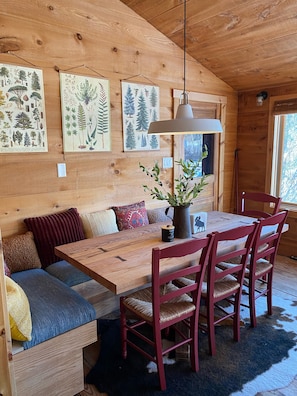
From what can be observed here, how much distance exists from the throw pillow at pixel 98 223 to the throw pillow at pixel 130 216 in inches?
2.8

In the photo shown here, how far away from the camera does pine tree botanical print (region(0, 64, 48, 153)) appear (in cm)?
240

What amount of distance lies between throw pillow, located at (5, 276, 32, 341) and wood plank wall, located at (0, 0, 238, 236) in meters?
1.08

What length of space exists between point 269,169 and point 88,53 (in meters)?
2.63

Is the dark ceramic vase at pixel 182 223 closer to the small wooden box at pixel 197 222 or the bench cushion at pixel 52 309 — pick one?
the small wooden box at pixel 197 222

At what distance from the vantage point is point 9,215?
2520 millimetres

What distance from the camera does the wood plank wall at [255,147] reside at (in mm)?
3839

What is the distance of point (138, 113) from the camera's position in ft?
10.7

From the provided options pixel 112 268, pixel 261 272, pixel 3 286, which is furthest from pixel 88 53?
pixel 261 272

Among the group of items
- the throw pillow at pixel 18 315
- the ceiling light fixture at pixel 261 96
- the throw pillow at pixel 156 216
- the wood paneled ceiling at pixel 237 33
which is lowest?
the throw pillow at pixel 18 315

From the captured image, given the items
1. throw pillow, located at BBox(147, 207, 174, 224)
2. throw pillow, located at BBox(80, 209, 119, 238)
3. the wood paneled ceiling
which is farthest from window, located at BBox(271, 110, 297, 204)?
throw pillow, located at BBox(80, 209, 119, 238)

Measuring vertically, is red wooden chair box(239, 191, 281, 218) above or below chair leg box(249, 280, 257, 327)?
above

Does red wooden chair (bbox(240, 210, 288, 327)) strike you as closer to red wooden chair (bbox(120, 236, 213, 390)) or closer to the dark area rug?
the dark area rug

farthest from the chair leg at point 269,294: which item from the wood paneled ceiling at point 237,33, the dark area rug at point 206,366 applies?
the wood paneled ceiling at point 237,33

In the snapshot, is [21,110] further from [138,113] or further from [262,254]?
[262,254]
